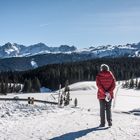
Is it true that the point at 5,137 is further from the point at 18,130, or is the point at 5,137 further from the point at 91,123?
the point at 91,123

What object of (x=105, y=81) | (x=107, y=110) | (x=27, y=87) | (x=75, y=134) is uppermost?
(x=105, y=81)

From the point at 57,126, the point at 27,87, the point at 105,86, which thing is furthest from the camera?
the point at 27,87

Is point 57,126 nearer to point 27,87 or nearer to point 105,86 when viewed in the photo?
point 105,86

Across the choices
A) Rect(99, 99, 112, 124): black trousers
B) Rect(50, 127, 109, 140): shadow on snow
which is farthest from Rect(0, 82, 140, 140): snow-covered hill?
Rect(99, 99, 112, 124): black trousers

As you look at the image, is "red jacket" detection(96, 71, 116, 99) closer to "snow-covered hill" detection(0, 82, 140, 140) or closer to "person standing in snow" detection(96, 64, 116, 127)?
"person standing in snow" detection(96, 64, 116, 127)

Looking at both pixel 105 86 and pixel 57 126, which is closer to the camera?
pixel 105 86

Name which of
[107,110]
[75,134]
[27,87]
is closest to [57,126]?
[75,134]

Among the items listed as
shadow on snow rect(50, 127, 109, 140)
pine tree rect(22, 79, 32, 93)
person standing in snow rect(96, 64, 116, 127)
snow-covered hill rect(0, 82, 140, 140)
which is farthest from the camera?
pine tree rect(22, 79, 32, 93)

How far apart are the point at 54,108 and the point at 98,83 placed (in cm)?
725

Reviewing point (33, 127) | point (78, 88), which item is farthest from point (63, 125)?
point (78, 88)

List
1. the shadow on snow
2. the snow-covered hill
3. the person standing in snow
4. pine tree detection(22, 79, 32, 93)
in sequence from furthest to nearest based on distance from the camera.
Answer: pine tree detection(22, 79, 32, 93) < the person standing in snow < the snow-covered hill < the shadow on snow

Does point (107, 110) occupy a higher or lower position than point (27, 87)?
higher

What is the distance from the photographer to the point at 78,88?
640 feet

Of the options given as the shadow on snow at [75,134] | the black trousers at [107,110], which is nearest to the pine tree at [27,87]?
the black trousers at [107,110]
